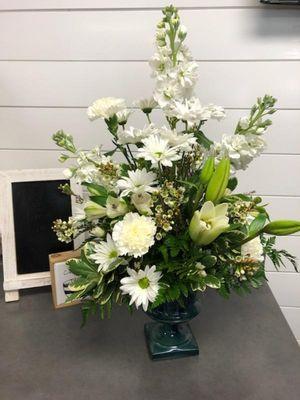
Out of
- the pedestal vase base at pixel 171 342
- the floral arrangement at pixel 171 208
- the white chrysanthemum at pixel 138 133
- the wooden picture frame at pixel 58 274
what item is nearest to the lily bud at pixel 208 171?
the floral arrangement at pixel 171 208

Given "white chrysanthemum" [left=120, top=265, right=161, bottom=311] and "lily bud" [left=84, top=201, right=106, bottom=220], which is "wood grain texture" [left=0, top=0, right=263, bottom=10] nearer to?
"lily bud" [left=84, top=201, right=106, bottom=220]

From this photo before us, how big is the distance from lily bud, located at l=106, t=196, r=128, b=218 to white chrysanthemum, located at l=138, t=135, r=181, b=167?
0.32 ft

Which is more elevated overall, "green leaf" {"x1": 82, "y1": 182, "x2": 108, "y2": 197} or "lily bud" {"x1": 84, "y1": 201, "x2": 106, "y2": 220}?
"green leaf" {"x1": 82, "y1": 182, "x2": 108, "y2": 197}

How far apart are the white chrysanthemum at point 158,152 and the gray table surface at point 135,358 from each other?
0.44 meters

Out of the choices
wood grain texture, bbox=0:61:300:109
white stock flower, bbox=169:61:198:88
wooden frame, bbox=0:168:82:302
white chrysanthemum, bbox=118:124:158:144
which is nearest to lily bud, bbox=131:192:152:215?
white chrysanthemum, bbox=118:124:158:144

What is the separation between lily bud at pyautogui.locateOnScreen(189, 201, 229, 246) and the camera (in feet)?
2.13

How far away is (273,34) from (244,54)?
85 millimetres

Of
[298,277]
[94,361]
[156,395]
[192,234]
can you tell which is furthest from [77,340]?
[298,277]

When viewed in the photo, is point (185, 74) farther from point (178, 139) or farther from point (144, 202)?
point (144, 202)

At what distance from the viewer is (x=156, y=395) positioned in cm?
75

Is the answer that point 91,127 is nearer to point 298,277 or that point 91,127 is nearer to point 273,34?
point 273,34

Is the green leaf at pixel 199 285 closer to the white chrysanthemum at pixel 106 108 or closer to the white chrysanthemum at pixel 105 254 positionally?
the white chrysanthemum at pixel 105 254

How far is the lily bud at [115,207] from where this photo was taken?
2.27ft

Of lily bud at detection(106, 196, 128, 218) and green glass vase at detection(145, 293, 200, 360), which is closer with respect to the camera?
lily bud at detection(106, 196, 128, 218)
